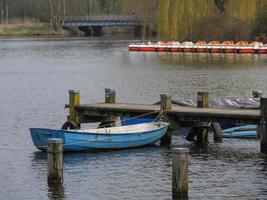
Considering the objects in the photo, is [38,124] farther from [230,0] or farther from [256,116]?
[230,0]

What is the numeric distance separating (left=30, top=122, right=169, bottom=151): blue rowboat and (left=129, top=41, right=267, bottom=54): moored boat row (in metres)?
74.7

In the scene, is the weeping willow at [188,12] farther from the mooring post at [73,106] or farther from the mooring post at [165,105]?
the mooring post at [165,105]

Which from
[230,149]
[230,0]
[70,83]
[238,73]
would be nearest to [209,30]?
[230,0]

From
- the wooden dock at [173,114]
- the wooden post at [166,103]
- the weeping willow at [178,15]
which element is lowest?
the wooden dock at [173,114]

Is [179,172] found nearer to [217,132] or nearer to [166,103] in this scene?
[166,103]

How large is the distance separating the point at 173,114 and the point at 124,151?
9.18ft

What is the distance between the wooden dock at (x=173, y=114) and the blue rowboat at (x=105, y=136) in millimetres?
775

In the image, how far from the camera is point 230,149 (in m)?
36.8

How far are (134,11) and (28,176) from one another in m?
154

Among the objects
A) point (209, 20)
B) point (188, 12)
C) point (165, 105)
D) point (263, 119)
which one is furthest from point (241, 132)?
point (209, 20)

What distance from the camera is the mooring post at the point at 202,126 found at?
125ft

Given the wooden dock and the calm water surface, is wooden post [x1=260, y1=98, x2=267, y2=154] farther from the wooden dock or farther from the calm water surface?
the calm water surface

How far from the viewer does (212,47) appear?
116m

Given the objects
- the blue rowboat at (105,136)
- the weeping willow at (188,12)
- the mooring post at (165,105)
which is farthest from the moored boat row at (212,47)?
the blue rowboat at (105,136)
